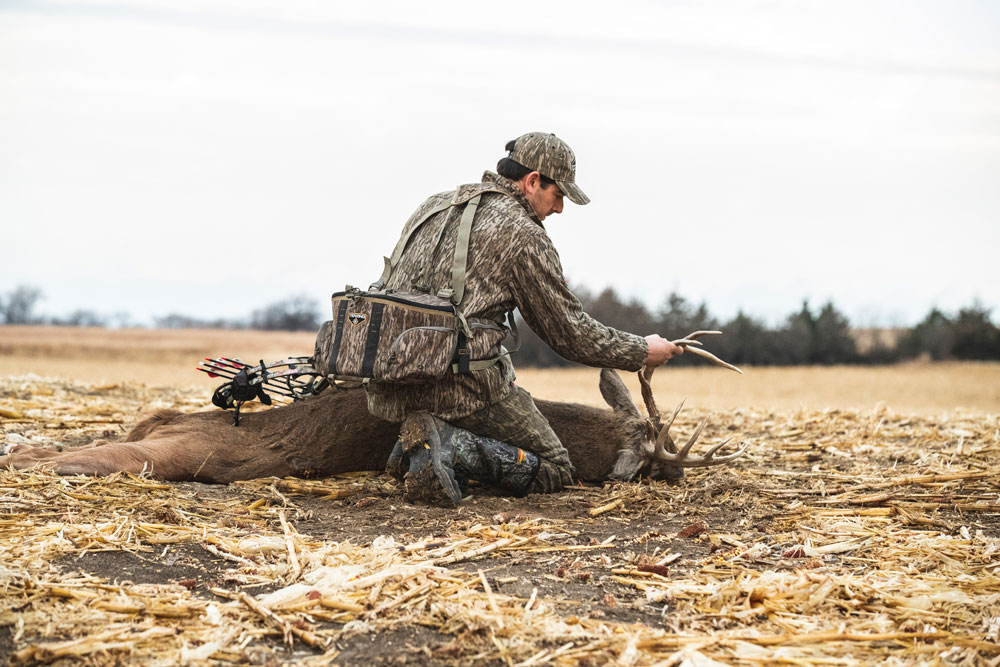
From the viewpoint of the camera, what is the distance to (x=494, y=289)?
17.6 feet

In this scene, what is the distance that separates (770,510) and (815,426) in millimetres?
3483

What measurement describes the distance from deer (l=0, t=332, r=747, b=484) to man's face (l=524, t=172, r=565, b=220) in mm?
1236

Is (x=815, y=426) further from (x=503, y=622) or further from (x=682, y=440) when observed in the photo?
(x=503, y=622)

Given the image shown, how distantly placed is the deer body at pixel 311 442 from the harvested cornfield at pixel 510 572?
0.18 m

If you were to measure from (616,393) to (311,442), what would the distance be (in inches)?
80.8

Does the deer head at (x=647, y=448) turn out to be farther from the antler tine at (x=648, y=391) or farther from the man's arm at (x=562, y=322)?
the man's arm at (x=562, y=322)

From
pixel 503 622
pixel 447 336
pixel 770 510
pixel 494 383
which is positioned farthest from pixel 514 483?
pixel 503 622

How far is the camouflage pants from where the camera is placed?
18.1 feet

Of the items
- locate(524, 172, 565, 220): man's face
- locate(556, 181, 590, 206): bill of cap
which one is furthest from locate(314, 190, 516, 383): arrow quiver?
locate(556, 181, 590, 206): bill of cap

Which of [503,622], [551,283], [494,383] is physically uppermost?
[551,283]

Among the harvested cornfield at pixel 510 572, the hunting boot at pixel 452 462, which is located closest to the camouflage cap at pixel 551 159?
the hunting boot at pixel 452 462

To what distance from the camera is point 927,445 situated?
7.57 meters

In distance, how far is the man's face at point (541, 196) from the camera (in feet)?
18.4

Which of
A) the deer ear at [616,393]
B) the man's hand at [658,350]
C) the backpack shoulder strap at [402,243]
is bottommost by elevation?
the deer ear at [616,393]
